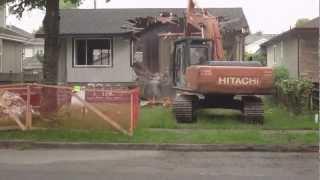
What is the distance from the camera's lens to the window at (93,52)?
34688mm

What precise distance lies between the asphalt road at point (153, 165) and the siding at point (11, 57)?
78.0ft

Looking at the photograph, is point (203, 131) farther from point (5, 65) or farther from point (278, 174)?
point (5, 65)

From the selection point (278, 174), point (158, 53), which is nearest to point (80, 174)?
point (278, 174)

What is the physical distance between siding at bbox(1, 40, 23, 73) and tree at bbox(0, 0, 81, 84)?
18.7m

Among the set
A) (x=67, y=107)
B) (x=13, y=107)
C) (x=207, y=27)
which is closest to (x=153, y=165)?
(x=67, y=107)

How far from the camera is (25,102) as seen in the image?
1748 cm

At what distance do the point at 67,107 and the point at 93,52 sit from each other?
1722cm

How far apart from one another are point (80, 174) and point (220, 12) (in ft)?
91.9

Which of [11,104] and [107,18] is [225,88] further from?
[107,18]

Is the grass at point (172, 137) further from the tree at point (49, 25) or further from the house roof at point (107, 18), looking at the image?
the house roof at point (107, 18)

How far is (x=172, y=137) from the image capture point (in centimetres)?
1655

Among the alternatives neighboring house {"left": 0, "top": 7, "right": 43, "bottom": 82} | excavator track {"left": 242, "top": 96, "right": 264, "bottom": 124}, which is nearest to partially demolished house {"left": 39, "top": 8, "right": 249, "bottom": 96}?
neighboring house {"left": 0, "top": 7, "right": 43, "bottom": 82}

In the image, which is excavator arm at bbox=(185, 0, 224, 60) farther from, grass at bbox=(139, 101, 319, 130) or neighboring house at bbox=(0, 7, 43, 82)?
neighboring house at bbox=(0, 7, 43, 82)

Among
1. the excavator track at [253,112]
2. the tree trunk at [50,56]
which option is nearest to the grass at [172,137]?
the tree trunk at [50,56]
